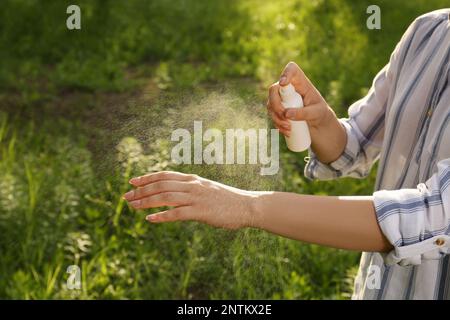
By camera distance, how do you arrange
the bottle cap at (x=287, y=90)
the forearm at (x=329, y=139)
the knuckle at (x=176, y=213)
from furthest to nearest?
the forearm at (x=329, y=139) → the bottle cap at (x=287, y=90) → the knuckle at (x=176, y=213)

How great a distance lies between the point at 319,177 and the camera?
6.91 feet

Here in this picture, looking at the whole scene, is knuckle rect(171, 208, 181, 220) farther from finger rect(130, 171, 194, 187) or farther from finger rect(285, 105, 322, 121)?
finger rect(285, 105, 322, 121)

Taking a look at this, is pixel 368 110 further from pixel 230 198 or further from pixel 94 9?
pixel 94 9

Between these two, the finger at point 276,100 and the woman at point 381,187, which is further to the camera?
the finger at point 276,100

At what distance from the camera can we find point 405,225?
145 cm

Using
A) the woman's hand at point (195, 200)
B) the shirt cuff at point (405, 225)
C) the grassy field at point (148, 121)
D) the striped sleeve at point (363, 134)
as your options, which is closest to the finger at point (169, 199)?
the woman's hand at point (195, 200)

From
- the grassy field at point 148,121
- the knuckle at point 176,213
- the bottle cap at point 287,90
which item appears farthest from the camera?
the grassy field at point 148,121

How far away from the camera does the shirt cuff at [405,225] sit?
1.44 meters

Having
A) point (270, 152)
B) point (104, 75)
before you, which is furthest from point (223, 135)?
point (104, 75)

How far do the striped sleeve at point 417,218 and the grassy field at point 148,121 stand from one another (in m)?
0.56

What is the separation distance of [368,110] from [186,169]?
487 millimetres

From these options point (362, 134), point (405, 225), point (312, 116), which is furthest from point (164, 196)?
point (362, 134)

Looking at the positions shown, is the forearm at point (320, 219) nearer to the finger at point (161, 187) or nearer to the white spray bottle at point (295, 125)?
the finger at point (161, 187)

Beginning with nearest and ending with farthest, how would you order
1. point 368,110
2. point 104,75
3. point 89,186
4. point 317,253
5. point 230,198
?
point 230,198
point 368,110
point 317,253
point 89,186
point 104,75
